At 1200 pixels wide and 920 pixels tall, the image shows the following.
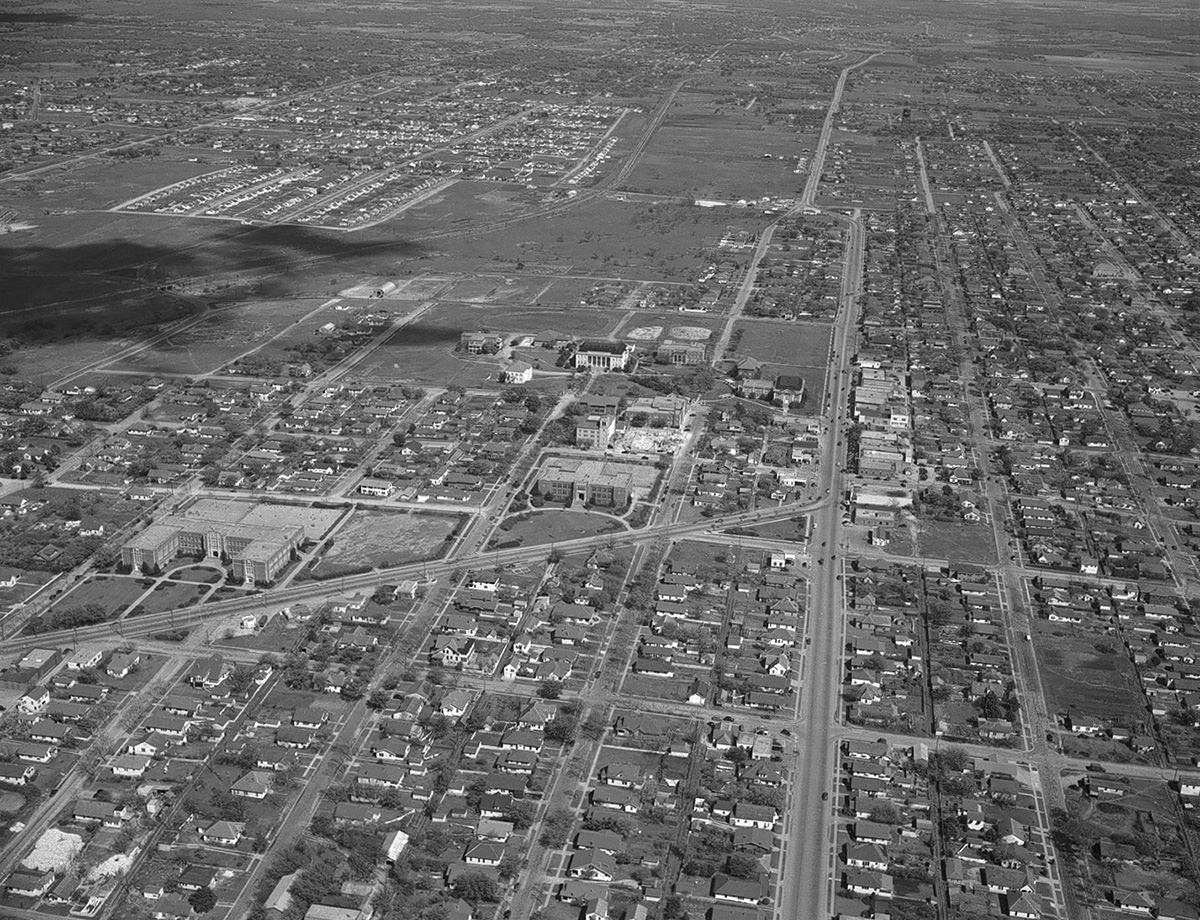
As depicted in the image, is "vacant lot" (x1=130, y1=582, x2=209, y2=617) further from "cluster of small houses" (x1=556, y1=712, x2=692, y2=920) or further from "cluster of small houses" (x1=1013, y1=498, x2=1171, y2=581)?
"cluster of small houses" (x1=1013, y1=498, x2=1171, y2=581)

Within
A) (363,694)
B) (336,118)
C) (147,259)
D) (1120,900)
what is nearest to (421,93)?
(336,118)

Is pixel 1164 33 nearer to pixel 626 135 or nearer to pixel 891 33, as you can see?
pixel 891 33

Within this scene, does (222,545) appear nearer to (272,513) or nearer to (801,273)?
(272,513)

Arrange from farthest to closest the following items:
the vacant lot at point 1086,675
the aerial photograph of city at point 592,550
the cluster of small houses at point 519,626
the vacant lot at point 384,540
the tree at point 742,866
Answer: the vacant lot at point 384,540
the cluster of small houses at point 519,626
the vacant lot at point 1086,675
the aerial photograph of city at point 592,550
the tree at point 742,866

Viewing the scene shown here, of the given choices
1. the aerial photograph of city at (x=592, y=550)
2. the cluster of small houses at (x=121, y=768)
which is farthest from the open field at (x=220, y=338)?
the cluster of small houses at (x=121, y=768)

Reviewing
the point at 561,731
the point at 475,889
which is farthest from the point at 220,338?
the point at 475,889

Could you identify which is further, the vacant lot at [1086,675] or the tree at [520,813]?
the vacant lot at [1086,675]

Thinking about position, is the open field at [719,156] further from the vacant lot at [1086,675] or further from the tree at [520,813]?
the tree at [520,813]

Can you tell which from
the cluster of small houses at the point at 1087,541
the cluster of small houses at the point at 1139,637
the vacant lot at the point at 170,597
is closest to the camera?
the cluster of small houses at the point at 1139,637

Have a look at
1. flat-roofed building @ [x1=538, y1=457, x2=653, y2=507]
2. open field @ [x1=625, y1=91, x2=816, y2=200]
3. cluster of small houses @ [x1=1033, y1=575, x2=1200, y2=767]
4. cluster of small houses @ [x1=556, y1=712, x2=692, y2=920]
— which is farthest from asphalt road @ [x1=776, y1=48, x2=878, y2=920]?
open field @ [x1=625, y1=91, x2=816, y2=200]
